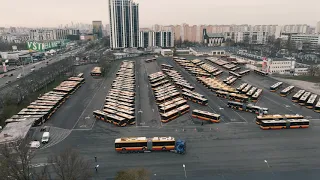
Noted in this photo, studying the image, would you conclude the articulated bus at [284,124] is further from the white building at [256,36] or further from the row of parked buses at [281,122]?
the white building at [256,36]

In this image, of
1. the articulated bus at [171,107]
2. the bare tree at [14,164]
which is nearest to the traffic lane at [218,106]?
the articulated bus at [171,107]

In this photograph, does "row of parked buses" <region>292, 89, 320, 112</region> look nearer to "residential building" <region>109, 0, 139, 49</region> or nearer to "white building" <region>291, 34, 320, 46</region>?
"residential building" <region>109, 0, 139, 49</region>

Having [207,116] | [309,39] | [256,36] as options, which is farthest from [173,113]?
[309,39]

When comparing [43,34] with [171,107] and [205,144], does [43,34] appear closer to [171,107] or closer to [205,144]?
[171,107]

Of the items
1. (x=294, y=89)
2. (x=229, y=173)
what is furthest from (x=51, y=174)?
(x=294, y=89)

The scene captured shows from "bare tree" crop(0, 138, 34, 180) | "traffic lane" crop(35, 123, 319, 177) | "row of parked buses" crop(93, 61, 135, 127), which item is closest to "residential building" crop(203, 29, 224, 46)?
"row of parked buses" crop(93, 61, 135, 127)

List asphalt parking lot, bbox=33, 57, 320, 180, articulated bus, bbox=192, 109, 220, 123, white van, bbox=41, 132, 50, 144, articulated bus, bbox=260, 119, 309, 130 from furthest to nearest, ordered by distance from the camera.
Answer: articulated bus, bbox=192, 109, 220, 123, articulated bus, bbox=260, 119, 309, 130, white van, bbox=41, 132, 50, 144, asphalt parking lot, bbox=33, 57, 320, 180

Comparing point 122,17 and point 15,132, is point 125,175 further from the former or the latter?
point 122,17

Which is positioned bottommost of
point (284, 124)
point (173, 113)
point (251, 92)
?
point (284, 124)
